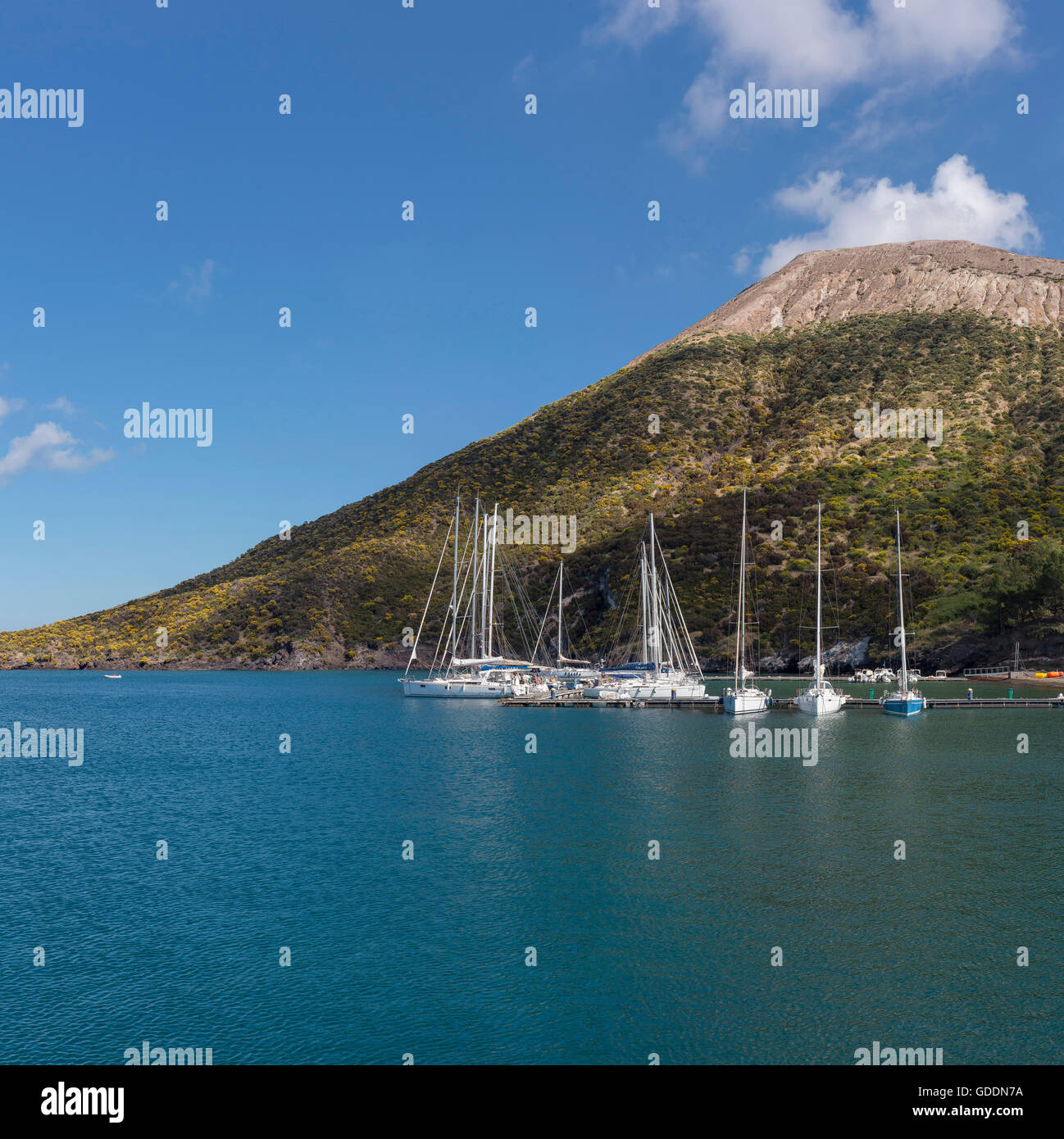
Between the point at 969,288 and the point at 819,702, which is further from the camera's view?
the point at 969,288

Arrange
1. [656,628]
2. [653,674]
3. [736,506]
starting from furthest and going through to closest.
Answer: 1. [736,506]
2. [656,628]
3. [653,674]

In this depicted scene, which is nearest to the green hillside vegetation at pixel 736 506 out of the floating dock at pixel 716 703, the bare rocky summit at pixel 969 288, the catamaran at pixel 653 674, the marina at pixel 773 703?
the bare rocky summit at pixel 969 288

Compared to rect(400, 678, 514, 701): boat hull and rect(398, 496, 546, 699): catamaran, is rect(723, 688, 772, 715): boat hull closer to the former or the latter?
rect(398, 496, 546, 699): catamaran

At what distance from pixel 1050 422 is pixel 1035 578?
48419 millimetres

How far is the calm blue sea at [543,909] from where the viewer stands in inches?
663

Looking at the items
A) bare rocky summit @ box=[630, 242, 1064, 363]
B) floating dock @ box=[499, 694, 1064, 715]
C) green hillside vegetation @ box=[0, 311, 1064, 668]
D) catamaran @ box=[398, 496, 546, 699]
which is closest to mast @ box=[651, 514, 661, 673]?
floating dock @ box=[499, 694, 1064, 715]

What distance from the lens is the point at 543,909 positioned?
2316 centimetres

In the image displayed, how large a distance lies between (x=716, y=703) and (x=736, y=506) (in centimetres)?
6305

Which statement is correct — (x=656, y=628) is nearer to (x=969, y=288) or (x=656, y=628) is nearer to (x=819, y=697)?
(x=819, y=697)

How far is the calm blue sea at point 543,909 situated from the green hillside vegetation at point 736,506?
6140 centimetres

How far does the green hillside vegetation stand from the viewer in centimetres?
10706

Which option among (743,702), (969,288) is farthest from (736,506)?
(969,288)

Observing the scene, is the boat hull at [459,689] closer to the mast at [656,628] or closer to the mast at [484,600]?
the mast at [484,600]

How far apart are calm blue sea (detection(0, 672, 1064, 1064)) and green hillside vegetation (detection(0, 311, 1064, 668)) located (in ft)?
201
